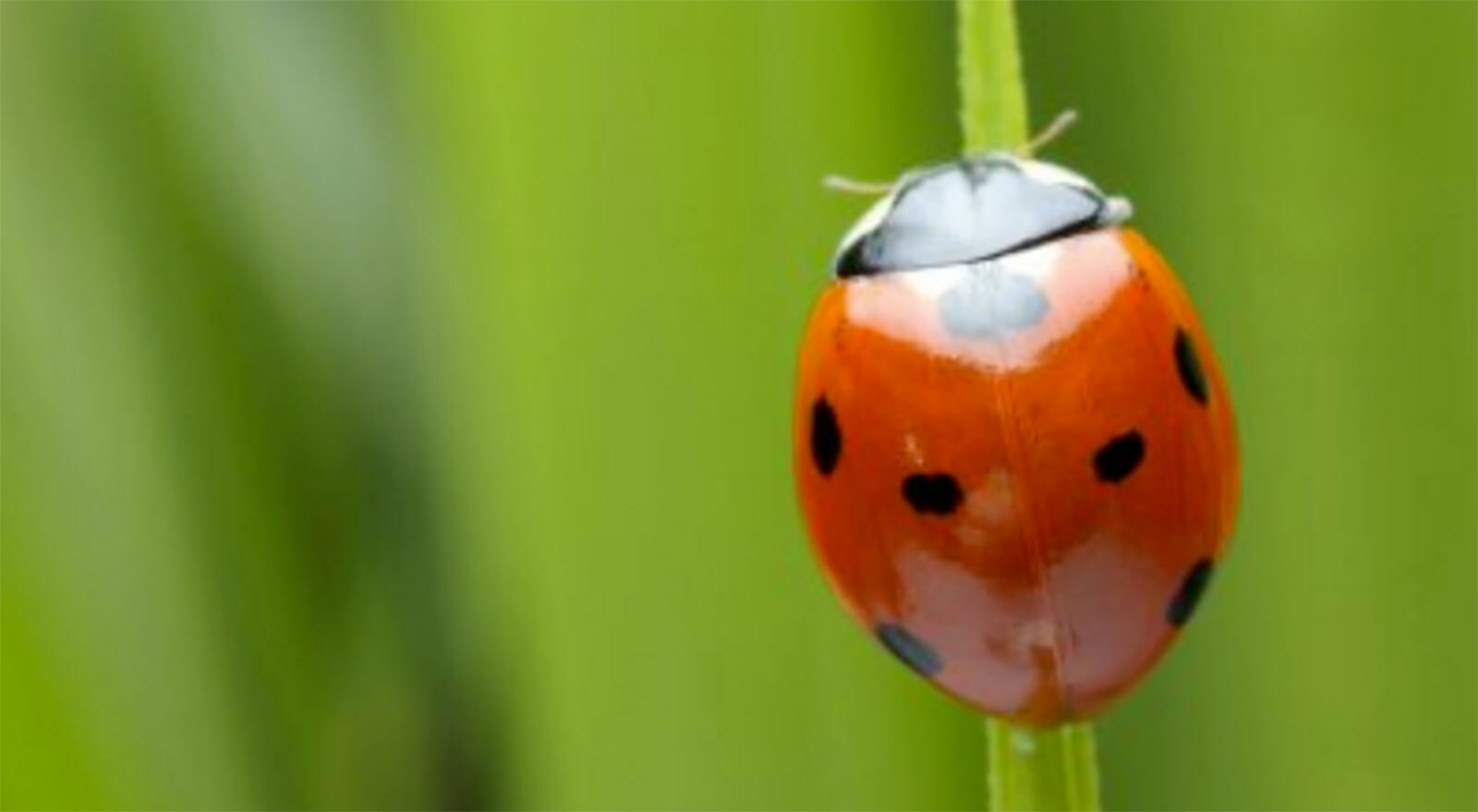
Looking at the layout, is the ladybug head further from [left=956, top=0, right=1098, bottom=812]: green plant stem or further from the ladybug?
[left=956, top=0, right=1098, bottom=812]: green plant stem

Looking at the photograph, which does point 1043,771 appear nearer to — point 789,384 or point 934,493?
point 934,493

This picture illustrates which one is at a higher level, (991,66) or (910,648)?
(991,66)

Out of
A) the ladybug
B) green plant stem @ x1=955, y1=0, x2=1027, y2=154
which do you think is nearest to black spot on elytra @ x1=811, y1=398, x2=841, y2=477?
the ladybug

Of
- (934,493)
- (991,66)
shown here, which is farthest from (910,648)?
(991,66)

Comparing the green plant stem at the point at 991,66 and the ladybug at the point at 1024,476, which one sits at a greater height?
the green plant stem at the point at 991,66

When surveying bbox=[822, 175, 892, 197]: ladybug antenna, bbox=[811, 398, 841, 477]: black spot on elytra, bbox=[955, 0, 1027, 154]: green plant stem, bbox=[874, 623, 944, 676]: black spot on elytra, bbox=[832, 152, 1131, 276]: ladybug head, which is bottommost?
bbox=[874, 623, 944, 676]: black spot on elytra

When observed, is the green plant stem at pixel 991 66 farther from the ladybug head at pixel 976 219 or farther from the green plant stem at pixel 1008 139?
the ladybug head at pixel 976 219

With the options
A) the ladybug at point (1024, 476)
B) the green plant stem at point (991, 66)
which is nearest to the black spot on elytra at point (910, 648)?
the ladybug at point (1024, 476)
